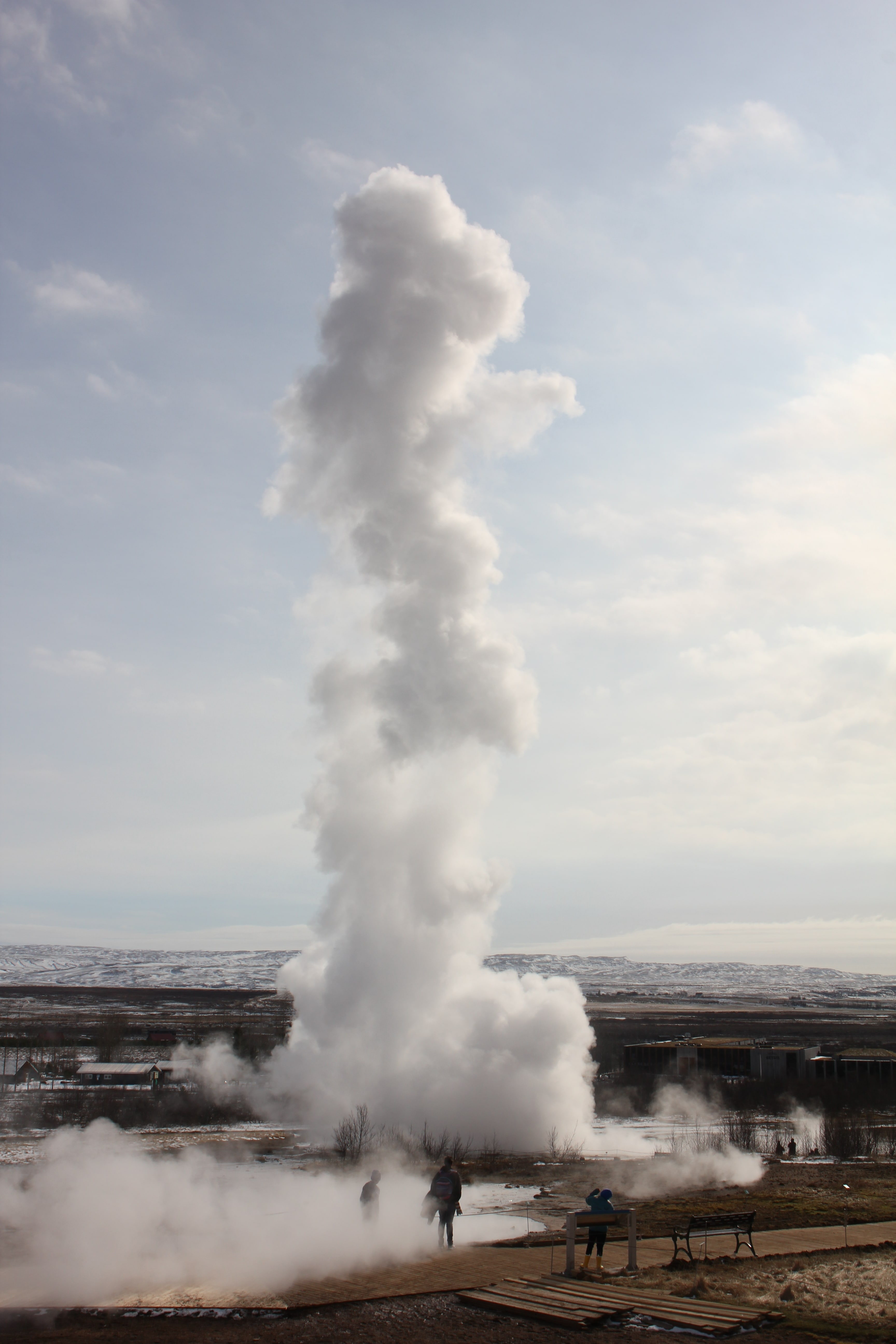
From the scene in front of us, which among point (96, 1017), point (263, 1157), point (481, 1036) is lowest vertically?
point (96, 1017)

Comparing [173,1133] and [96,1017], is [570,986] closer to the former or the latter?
[173,1133]

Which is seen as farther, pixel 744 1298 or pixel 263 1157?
pixel 263 1157

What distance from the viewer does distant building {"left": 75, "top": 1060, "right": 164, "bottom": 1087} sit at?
83.1m

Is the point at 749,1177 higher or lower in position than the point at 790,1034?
higher

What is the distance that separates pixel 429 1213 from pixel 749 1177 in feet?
69.3

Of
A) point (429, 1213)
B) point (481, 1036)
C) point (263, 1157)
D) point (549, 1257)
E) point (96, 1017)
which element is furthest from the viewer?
point (96, 1017)

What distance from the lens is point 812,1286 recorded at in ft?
64.6

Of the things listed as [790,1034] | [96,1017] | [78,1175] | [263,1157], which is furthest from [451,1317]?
[96,1017]

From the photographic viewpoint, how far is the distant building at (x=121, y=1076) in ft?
273

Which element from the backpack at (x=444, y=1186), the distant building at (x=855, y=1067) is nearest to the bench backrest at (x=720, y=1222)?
the backpack at (x=444, y=1186)

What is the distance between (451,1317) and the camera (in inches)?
675

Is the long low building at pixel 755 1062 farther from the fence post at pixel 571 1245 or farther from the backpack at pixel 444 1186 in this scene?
the fence post at pixel 571 1245

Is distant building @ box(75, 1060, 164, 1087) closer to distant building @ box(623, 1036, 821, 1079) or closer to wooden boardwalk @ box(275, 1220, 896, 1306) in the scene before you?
distant building @ box(623, 1036, 821, 1079)

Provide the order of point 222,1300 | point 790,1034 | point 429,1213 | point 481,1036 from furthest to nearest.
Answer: point 790,1034 → point 481,1036 → point 429,1213 → point 222,1300
